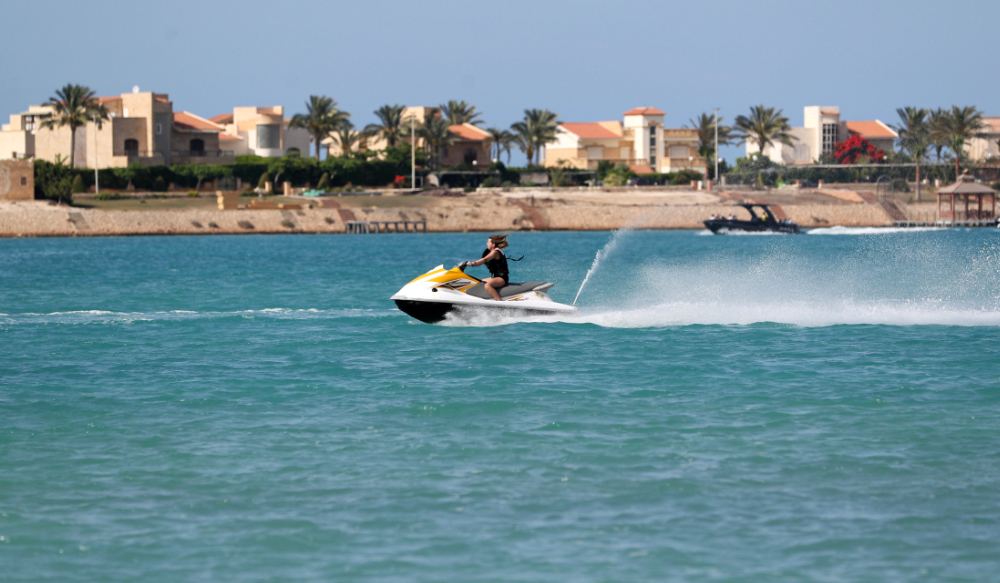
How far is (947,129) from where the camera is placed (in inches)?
5187

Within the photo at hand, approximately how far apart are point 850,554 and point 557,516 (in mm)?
2487

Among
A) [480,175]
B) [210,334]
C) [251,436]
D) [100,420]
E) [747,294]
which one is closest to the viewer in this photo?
[251,436]

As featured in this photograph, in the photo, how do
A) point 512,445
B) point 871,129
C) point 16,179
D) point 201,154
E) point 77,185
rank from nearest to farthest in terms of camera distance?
point 512,445, point 16,179, point 77,185, point 201,154, point 871,129

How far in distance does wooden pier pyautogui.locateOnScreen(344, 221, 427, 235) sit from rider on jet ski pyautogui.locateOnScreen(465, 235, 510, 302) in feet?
243

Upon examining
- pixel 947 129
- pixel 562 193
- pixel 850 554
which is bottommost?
pixel 850 554

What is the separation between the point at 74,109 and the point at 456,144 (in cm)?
4464

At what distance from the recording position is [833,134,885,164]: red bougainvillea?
140 metres

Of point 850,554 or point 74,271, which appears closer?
point 850,554

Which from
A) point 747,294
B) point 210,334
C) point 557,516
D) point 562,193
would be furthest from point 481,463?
point 562,193

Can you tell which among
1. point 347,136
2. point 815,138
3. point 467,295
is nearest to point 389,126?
point 347,136

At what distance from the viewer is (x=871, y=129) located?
15175 cm

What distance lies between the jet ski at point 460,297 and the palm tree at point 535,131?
115m

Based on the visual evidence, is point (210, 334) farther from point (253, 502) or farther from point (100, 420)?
point (253, 502)

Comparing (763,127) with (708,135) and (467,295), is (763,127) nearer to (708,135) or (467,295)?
(708,135)
